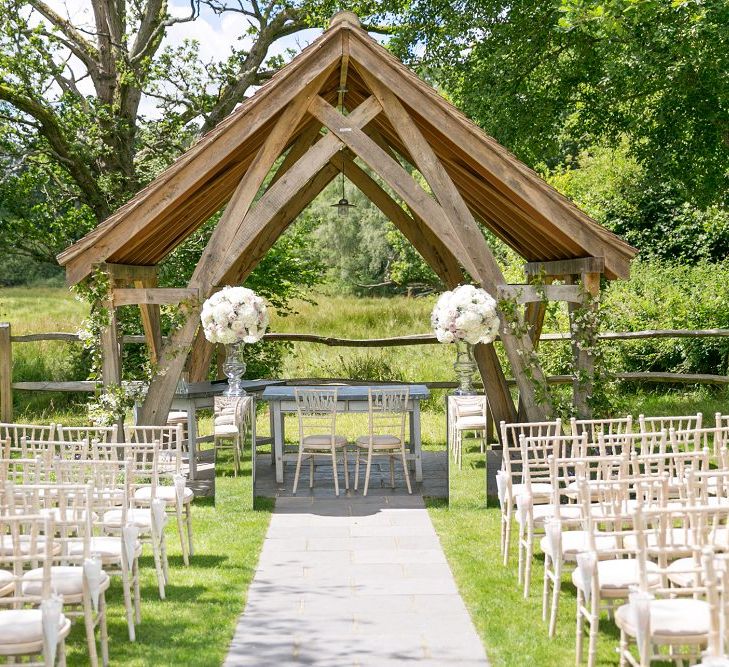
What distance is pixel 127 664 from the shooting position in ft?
17.1

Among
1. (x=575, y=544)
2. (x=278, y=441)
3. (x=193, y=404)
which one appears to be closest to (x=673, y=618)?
(x=575, y=544)

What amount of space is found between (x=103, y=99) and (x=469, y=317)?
9571mm

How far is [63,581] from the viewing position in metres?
5.00

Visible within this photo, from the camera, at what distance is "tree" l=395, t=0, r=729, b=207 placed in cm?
1145

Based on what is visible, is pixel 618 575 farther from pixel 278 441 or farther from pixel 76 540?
pixel 278 441

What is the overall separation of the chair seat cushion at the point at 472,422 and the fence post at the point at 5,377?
6.66m

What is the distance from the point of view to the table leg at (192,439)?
32.7ft

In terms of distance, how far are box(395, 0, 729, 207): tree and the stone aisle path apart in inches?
248

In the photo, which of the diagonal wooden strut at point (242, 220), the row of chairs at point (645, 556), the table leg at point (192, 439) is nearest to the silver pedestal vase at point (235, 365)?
the table leg at point (192, 439)

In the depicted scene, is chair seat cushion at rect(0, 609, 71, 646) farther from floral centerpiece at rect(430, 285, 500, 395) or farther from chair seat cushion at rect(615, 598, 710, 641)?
floral centerpiece at rect(430, 285, 500, 395)

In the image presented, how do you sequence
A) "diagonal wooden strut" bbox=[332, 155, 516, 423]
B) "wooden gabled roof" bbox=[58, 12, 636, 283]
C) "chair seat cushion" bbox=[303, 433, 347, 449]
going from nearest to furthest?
"wooden gabled roof" bbox=[58, 12, 636, 283], "chair seat cushion" bbox=[303, 433, 347, 449], "diagonal wooden strut" bbox=[332, 155, 516, 423]

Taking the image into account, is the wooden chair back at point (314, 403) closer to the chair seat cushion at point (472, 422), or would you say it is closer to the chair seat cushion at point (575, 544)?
the chair seat cushion at point (472, 422)

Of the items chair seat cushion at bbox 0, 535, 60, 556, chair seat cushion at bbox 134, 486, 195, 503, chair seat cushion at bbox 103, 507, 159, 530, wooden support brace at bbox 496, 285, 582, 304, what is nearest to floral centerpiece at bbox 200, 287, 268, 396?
chair seat cushion at bbox 134, 486, 195, 503

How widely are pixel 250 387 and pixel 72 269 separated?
3166 mm
